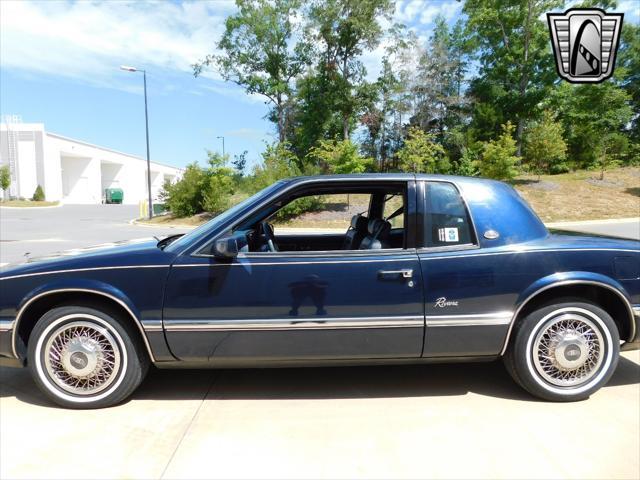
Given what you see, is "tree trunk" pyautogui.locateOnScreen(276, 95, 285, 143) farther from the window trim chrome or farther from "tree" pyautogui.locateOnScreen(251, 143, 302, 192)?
the window trim chrome

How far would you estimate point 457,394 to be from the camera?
3135 mm

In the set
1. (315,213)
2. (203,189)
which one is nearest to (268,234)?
(315,213)

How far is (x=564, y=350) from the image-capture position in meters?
2.99

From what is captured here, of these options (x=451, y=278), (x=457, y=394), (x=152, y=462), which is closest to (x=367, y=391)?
(x=457, y=394)

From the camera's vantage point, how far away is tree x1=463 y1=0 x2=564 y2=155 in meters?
31.8

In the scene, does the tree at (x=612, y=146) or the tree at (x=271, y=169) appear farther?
the tree at (x=612, y=146)

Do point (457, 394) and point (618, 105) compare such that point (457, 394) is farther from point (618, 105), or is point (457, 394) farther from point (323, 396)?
point (618, 105)

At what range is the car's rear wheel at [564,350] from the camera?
9.75ft

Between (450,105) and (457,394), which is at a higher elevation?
(450,105)

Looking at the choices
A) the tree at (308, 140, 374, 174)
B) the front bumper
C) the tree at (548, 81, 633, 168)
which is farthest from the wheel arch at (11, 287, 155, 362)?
the tree at (548, 81, 633, 168)

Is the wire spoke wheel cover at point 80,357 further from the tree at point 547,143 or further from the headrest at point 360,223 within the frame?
the tree at point 547,143

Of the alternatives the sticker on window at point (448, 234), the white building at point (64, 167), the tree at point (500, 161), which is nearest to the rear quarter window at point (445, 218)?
the sticker on window at point (448, 234)

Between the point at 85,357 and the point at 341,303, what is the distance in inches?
68.5

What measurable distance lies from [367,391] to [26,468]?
2120 millimetres
